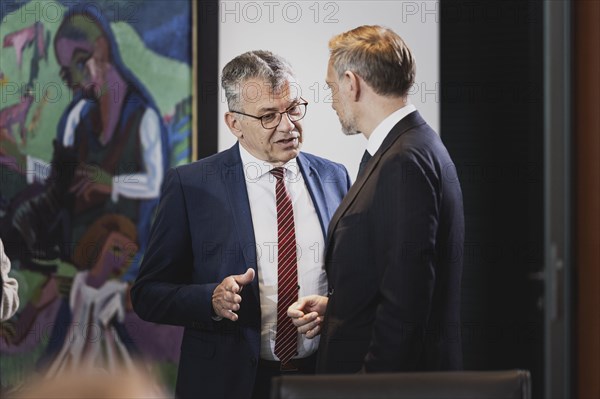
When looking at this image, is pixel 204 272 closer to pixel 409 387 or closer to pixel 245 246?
pixel 245 246

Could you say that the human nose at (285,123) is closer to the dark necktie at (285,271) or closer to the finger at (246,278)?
the dark necktie at (285,271)

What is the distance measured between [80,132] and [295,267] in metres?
1.04

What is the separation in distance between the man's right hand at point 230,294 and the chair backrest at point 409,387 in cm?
92

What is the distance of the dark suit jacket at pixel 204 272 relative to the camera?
2.79m

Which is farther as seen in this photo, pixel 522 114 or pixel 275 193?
pixel 522 114

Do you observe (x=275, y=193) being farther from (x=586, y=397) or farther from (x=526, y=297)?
(x=586, y=397)

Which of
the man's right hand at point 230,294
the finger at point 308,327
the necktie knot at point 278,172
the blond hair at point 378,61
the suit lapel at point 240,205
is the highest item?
the blond hair at point 378,61

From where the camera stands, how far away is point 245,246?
2887mm

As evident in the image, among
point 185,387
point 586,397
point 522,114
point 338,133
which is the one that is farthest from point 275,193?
point 586,397

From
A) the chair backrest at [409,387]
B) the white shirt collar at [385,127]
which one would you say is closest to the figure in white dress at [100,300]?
the white shirt collar at [385,127]

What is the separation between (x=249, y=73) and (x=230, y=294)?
82cm

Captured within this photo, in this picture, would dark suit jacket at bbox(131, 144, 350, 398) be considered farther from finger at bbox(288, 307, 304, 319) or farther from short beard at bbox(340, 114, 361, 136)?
short beard at bbox(340, 114, 361, 136)

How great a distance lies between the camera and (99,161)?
3295mm

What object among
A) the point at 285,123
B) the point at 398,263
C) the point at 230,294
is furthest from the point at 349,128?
the point at 230,294
